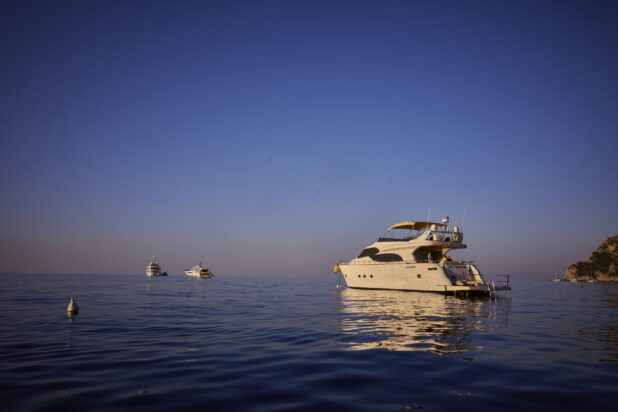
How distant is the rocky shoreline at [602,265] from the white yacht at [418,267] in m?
171

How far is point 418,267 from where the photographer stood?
30.8m

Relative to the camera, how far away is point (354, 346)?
9766 mm

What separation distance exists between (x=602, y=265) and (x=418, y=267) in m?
186

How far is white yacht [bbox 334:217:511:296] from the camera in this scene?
28.8 meters

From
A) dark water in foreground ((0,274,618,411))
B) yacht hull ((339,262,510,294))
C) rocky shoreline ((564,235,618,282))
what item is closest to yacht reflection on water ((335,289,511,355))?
dark water in foreground ((0,274,618,411))

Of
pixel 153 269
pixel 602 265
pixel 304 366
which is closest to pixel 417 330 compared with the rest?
pixel 304 366

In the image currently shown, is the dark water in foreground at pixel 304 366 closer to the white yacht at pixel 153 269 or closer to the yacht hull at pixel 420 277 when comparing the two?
the yacht hull at pixel 420 277

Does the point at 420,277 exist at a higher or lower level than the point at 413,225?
lower

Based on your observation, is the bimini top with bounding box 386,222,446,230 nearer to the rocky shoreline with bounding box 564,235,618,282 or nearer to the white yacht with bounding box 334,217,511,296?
the white yacht with bounding box 334,217,511,296

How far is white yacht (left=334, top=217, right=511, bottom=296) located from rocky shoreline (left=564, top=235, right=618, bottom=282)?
560 ft

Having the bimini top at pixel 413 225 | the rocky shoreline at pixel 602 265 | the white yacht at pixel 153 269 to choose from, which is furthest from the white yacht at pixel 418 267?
the rocky shoreline at pixel 602 265

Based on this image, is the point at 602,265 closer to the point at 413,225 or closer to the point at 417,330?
the point at 413,225

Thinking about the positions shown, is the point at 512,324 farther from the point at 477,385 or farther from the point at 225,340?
the point at 225,340

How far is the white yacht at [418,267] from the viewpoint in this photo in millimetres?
28781
